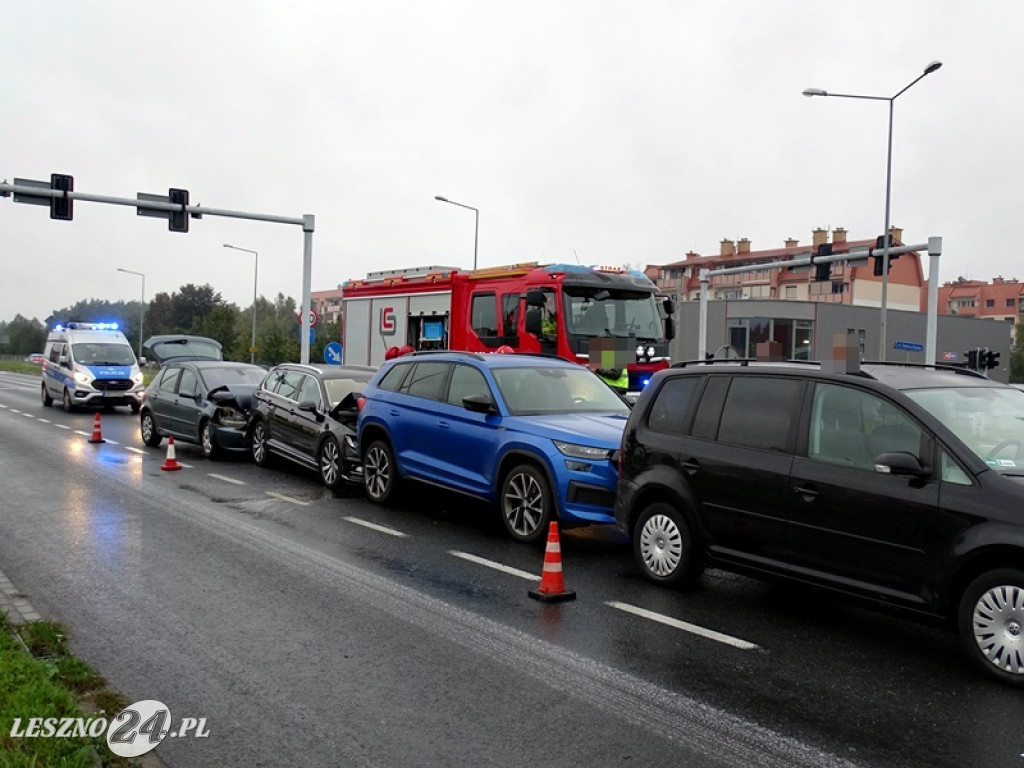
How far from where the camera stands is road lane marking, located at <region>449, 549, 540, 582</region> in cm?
757

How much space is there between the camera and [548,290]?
1527 cm

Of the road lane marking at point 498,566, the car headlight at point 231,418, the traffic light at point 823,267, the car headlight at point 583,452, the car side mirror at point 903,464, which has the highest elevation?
the traffic light at point 823,267

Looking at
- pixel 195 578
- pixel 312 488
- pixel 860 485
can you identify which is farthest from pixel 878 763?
pixel 312 488

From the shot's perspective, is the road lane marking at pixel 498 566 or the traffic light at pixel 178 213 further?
the traffic light at pixel 178 213

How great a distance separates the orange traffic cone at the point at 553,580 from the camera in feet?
22.4

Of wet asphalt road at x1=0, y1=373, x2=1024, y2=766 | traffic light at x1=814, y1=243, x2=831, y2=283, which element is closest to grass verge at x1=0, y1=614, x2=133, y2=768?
wet asphalt road at x1=0, y1=373, x2=1024, y2=766

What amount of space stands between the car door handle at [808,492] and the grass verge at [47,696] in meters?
4.20

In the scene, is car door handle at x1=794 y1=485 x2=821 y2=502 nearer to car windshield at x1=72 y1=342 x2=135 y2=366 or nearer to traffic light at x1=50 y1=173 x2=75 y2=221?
traffic light at x1=50 y1=173 x2=75 y2=221

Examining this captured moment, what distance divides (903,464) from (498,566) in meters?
3.56

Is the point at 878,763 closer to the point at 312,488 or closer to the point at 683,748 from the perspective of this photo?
the point at 683,748

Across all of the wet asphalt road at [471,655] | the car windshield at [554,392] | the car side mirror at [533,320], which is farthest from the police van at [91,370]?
the car windshield at [554,392]

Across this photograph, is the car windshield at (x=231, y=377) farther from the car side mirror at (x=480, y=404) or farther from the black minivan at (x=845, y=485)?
the black minivan at (x=845, y=485)

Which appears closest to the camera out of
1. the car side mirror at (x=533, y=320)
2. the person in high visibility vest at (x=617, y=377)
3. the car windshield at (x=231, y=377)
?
the car side mirror at (x=533, y=320)

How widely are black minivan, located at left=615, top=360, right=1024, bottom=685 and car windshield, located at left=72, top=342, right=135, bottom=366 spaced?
71.0 ft
